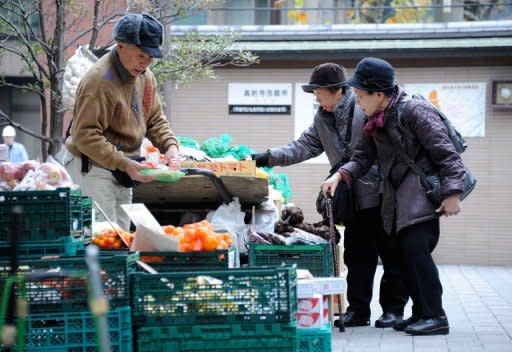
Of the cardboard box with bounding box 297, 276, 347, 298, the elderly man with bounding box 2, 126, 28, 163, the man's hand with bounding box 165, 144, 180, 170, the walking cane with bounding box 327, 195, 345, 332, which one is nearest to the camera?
the cardboard box with bounding box 297, 276, 347, 298

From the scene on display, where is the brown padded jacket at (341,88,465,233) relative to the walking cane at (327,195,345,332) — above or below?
above

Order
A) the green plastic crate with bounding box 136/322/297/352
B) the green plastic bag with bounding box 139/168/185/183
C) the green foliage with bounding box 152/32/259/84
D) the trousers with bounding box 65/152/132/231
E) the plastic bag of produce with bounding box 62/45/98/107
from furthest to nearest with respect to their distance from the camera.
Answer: the green foliage with bounding box 152/32/259/84 → the plastic bag of produce with bounding box 62/45/98/107 → the trousers with bounding box 65/152/132/231 → the green plastic bag with bounding box 139/168/185/183 → the green plastic crate with bounding box 136/322/297/352

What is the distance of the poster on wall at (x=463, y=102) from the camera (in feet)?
59.9

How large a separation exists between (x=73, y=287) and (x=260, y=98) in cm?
1406

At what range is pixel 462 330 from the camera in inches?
342

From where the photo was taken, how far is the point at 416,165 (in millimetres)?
7992

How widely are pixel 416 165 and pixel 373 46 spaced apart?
414 inches

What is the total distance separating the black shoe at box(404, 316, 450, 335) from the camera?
799cm

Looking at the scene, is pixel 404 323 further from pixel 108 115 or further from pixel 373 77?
pixel 108 115

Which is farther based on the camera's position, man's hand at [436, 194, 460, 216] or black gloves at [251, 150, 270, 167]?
black gloves at [251, 150, 270, 167]

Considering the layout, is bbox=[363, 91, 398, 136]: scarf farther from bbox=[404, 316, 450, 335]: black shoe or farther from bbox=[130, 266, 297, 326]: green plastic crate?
bbox=[130, 266, 297, 326]: green plastic crate

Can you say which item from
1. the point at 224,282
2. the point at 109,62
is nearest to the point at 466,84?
the point at 109,62

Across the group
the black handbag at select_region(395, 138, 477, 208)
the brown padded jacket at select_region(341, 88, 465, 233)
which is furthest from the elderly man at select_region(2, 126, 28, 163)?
the black handbag at select_region(395, 138, 477, 208)

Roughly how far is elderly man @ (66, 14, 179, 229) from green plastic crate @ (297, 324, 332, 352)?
6.65ft
